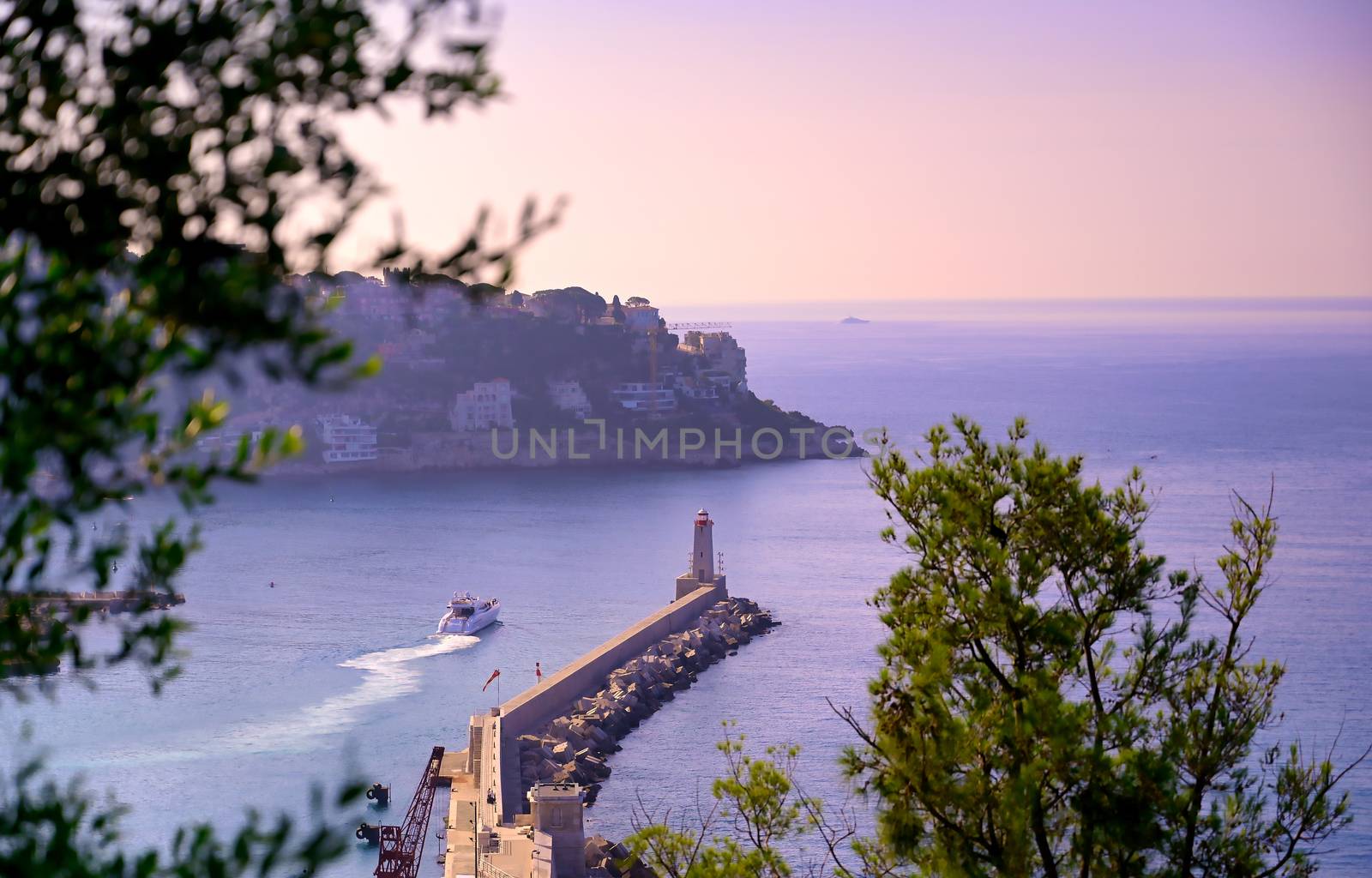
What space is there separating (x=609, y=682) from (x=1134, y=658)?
20848 mm

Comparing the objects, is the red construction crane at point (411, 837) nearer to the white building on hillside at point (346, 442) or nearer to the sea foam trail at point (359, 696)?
the sea foam trail at point (359, 696)

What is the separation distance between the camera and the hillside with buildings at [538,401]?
209ft

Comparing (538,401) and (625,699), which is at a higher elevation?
(538,401)

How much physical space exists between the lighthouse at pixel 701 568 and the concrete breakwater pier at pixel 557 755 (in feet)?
3.38

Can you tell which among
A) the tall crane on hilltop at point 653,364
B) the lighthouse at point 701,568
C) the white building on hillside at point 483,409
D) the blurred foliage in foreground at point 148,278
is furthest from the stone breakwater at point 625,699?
the tall crane on hilltop at point 653,364

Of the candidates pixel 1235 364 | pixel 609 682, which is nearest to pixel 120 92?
pixel 609 682

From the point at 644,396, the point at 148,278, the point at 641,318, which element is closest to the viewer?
the point at 148,278

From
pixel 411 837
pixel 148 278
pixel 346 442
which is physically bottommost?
pixel 411 837

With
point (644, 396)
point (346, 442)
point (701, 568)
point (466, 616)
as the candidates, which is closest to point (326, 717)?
point (466, 616)

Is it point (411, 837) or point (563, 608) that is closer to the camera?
point (411, 837)

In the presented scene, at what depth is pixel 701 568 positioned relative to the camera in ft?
117

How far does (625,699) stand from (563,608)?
867cm

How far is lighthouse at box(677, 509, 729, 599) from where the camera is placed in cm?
3522

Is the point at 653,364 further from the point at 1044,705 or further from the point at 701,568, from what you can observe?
the point at 1044,705
